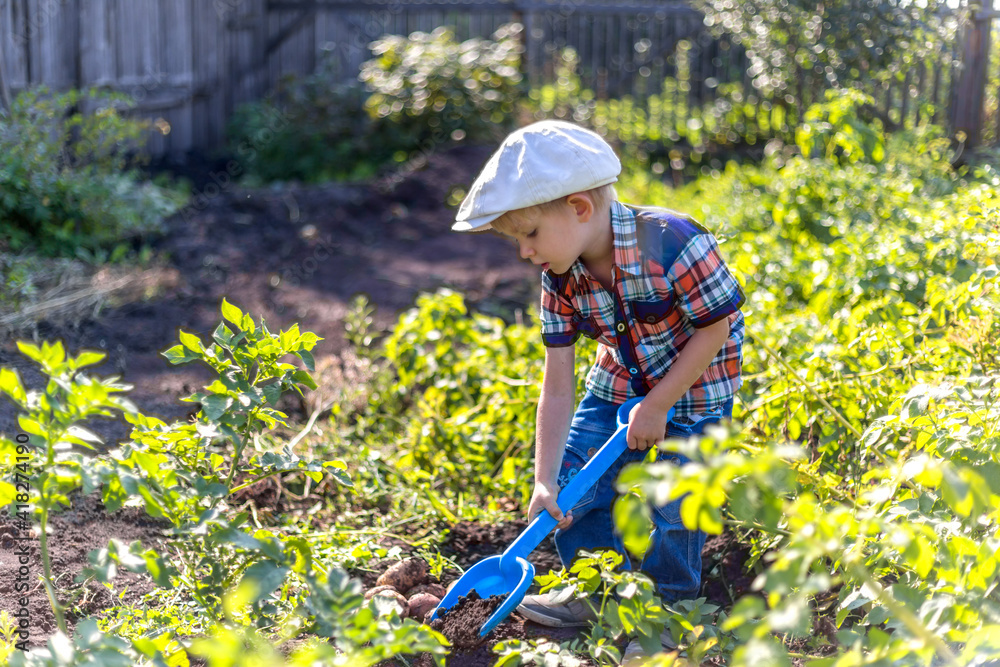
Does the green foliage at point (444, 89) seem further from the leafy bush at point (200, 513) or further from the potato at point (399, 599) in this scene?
the leafy bush at point (200, 513)

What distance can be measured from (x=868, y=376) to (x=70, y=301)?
340 cm

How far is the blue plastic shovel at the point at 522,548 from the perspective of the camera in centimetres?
200

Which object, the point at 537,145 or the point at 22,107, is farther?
the point at 22,107

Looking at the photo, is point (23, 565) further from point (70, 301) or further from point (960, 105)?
point (960, 105)

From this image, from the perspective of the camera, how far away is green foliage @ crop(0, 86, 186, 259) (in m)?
4.63

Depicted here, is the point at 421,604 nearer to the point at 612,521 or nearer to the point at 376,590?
the point at 376,590

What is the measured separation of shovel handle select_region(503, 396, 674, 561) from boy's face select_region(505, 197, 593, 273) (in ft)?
1.39

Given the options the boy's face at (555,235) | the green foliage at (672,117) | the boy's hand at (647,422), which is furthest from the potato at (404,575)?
the green foliage at (672,117)

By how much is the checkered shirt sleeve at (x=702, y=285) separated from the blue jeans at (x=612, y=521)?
325 millimetres

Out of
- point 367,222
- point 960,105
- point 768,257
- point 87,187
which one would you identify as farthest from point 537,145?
point 960,105

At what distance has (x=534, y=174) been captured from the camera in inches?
72.4

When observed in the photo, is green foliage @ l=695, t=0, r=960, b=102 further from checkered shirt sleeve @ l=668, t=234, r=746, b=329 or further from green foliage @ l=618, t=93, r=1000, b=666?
checkered shirt sleeve @ l=668, t=234, r=746, b=329

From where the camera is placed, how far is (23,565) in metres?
2.07

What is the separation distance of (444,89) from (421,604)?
5.77 metres
